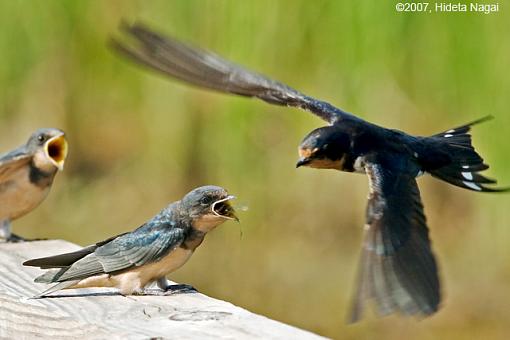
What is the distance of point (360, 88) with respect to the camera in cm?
482

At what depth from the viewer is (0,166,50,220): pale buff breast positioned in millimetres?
3705

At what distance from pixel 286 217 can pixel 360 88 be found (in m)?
0.63

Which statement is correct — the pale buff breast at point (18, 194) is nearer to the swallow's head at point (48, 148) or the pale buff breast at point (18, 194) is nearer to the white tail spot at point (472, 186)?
the swallow's head at point (48, 148)

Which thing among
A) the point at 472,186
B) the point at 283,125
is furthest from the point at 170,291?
the point at 283,125

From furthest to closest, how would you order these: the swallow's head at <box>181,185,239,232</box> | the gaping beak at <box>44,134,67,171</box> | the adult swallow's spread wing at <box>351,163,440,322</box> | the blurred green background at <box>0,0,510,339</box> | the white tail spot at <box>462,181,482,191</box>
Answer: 1. the blurred green background at <box>0,0,510,339</box>
2. the gaping beak at <box>44,134,67,171</box>
3. the white tail spot at <box>462,181,482,191</box>
4. the swallow's head at <box>181,185,239,232</box>
5. the adult swallow's spread wing at <box>351,163,440,322</box>

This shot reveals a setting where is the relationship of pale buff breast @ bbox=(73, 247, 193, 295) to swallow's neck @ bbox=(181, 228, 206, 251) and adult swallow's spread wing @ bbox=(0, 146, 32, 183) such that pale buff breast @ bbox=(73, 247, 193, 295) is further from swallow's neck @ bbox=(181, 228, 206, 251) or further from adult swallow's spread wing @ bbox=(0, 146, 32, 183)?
adult swallow's spread wing @ bbox=(0, 146, 32, 183)

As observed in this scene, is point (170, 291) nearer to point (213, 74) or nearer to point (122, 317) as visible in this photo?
point (122, 317)

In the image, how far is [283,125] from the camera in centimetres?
498

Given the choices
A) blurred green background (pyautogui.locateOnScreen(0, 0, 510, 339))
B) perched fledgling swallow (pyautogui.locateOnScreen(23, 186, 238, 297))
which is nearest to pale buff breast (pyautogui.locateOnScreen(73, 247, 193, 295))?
perched fledgling swallow (pyautogui.locateOnScreen(23, 186, 238, 297))

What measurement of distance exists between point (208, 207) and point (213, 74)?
2.70 ft

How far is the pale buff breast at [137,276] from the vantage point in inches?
91.3

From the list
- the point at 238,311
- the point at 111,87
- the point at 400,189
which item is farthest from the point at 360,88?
the point at 238,311
